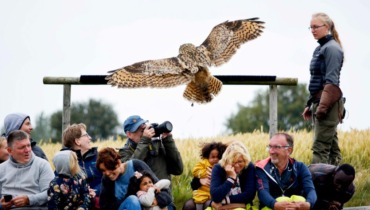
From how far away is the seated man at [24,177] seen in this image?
33.2ft

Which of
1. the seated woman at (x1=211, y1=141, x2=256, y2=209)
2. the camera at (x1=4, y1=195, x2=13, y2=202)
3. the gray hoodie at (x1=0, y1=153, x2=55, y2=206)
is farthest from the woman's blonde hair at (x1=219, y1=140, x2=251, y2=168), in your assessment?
the camera at (x1=4, y1=195, x2=13, y2=202)

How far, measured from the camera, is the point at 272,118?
1316 centimetres

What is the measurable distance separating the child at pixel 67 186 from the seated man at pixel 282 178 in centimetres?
170

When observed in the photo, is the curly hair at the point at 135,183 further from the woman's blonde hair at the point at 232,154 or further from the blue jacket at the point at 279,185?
the blue jacket at the point at 279,185

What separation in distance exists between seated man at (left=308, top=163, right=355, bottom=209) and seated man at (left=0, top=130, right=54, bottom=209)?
8.65 feet

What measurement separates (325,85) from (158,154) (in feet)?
7.05

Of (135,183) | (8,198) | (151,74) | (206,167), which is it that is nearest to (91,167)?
(135,183)

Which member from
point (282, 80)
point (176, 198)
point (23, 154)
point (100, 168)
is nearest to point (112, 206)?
point (100, 168)

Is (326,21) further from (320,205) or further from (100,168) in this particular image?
(100,168)

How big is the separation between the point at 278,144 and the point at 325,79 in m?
1.78

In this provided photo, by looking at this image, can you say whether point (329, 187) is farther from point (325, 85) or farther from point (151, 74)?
point (151, 74)

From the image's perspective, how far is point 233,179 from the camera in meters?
9.98

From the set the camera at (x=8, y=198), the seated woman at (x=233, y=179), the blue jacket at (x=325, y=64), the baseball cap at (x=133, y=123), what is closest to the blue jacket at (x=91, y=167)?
the baseball cap at (x=133, y=123)

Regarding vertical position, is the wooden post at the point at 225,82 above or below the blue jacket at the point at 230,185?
above
